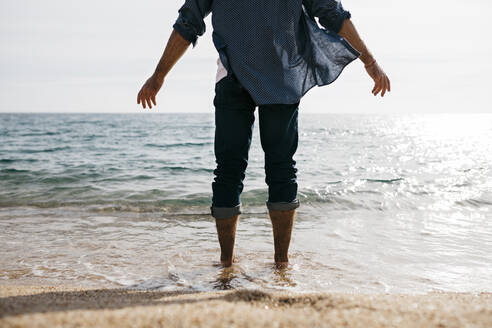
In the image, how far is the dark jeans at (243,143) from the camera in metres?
2.29

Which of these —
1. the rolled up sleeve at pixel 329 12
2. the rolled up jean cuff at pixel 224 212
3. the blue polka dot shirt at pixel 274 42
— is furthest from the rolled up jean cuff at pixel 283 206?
the rolled up sleeve at pixel 329 12

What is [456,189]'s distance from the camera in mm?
6816

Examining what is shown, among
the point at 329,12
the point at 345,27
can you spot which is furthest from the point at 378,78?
the point at 329,12

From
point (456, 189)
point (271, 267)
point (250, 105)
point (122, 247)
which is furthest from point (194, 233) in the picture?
point (456, 189)

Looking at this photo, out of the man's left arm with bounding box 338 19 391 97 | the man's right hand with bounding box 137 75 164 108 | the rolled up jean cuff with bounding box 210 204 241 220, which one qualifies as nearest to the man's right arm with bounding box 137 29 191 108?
the man's right hand with bounding box 137 75 164 108

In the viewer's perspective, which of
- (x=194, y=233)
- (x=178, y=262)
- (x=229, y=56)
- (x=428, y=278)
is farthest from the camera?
(x=194, y=233)

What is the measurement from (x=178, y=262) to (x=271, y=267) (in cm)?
68

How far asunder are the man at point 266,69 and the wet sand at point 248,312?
81 cm

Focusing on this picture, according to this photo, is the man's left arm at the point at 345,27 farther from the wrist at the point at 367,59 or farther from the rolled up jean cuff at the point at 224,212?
the rolled up jean cuff at the point at 224,212

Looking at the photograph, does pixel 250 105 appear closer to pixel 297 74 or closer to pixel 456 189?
pixel 297 74

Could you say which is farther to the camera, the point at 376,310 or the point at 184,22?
the point at 184,22

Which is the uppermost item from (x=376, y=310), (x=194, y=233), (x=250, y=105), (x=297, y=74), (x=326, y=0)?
(x=326, y=0)

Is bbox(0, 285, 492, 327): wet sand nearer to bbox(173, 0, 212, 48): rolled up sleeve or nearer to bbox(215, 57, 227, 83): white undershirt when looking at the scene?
bbox(215, 57, 227, 83): white undershirt

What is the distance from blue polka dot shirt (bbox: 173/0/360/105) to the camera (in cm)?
221
